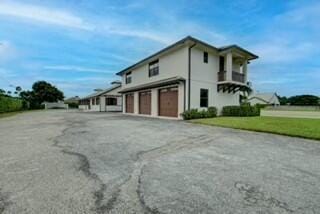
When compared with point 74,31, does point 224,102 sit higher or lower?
lower

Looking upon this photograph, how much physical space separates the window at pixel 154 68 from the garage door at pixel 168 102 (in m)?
2.49

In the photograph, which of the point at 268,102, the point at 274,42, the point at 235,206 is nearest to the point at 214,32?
the point at 274,42

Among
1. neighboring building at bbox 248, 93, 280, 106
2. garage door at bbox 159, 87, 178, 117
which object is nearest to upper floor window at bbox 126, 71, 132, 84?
garage door at bbox 159, 87, 178, 117

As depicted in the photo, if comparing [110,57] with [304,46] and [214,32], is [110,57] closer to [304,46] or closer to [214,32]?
[214,32]

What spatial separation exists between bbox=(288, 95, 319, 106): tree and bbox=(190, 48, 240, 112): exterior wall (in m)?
60.7

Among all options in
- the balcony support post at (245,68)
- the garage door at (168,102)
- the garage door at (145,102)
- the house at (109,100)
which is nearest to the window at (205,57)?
the garage door at (168,102)

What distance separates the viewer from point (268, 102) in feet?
203

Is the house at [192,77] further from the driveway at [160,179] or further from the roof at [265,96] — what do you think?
the roof at [265,96]

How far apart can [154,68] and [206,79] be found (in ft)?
18.8

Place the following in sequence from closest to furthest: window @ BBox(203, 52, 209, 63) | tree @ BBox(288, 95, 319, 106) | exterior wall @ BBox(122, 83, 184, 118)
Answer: exterior wall @ BBox(122, 83, 184, 118) < window @ BBox(203, 52, 209, 63) < tree @ BBox(288, 95, 319, 106)

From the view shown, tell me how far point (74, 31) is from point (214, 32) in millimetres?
13698

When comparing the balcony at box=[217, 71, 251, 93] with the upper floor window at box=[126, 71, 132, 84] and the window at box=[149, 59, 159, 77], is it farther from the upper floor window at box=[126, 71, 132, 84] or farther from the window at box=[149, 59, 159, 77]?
the upper floor window at box=[126, 71, 132, 84]

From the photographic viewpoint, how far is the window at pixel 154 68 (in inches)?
787

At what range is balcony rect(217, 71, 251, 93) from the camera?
58.2 ft
